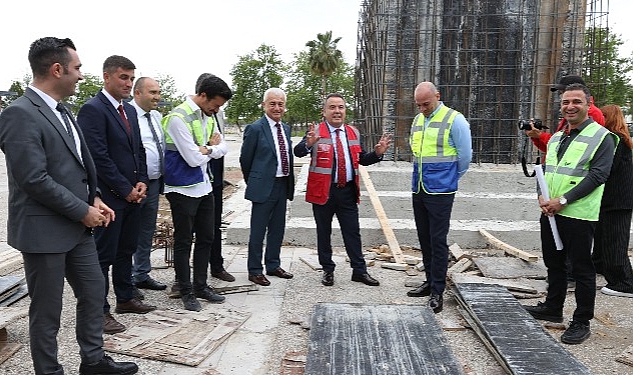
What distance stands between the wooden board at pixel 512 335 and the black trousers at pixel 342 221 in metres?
1.16

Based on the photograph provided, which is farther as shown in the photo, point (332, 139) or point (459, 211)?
point (459, 211)

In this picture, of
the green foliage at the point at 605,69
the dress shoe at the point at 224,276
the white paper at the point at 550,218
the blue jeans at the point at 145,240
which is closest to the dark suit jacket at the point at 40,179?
the blue jeans at the point at 145,240

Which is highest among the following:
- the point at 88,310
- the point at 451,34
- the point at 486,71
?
the point at 451,34

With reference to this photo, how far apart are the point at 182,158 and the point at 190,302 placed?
A: 4.23 feet

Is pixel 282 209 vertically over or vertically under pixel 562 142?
under

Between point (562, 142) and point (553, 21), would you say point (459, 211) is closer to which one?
point (562, 142)

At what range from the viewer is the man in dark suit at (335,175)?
581 cm

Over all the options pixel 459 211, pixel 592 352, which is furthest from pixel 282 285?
pixel 459 211

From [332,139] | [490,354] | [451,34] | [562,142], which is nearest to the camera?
Result: [490,354]

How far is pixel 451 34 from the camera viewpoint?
11.0 metres

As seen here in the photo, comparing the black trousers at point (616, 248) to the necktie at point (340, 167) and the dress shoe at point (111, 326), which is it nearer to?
the necktie at point (340, 167)

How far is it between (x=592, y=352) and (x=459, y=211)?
4271mm

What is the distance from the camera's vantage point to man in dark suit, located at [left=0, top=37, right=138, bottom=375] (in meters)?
3.07

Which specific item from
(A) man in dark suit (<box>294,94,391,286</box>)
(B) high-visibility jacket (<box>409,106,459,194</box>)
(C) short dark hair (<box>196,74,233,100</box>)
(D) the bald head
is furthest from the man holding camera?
(C) short dark hair (<box>196,74,233,100</box>)
